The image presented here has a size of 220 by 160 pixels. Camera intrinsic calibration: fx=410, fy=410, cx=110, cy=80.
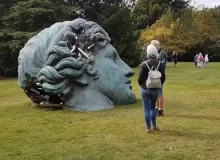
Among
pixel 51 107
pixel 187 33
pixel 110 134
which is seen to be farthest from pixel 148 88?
pixel 187 33

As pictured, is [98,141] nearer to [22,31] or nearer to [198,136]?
[198,136]

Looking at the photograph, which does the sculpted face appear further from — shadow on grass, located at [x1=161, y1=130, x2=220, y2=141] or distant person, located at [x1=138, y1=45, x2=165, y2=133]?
shadow on grass, located at [x1=161, y1=130, x2=220, y2=141]

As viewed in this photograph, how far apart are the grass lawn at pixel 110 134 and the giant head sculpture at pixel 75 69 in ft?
1.69

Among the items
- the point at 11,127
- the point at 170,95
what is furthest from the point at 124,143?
the point at 170,95

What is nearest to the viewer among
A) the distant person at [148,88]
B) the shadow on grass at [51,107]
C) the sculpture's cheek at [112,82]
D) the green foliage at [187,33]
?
the distant person at [148,88]

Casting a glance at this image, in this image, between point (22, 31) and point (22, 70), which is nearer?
point (22, 70)

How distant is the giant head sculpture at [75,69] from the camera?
11477mm

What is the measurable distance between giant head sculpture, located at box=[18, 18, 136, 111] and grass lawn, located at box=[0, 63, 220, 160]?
1.69ft

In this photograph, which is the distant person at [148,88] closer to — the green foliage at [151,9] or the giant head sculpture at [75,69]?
the giant head sculpture at [75,69]

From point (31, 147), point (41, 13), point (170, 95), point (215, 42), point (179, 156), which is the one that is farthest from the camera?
point (215, 42)

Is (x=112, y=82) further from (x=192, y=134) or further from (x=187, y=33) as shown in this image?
(x=187, y=33)

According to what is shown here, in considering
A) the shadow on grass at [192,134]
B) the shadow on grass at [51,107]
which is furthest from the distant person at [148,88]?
the shadow on grass at [51,107]

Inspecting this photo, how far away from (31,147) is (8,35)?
79.2 ft

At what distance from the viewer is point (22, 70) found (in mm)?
12117
